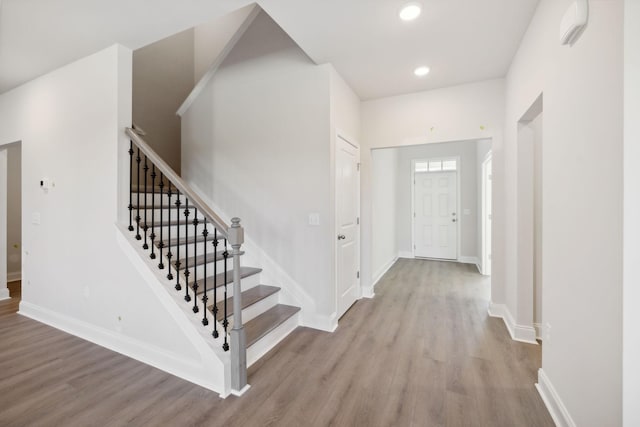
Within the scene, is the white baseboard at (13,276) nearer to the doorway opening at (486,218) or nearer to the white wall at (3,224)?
the white wall at (3,224)

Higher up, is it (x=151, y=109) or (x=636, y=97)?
(x=151, y=109)

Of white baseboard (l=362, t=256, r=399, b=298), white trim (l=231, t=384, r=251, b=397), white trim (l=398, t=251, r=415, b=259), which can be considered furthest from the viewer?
white trim (l=398, t=251, r=415, b=259)

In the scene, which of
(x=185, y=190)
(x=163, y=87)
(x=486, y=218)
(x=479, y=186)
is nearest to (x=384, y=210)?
(x=486, y=218)

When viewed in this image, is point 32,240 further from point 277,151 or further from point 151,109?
point 277,151

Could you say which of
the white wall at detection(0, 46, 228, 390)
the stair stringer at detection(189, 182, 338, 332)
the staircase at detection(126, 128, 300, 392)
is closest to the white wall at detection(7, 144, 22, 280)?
the white wall at detection(0, 46, 228, 390)

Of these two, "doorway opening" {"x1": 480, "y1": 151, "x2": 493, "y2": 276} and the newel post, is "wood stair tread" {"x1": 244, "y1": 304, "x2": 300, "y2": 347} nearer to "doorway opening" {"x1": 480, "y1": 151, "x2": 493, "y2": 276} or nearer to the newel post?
the newel post

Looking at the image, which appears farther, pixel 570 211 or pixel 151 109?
pixel 151 109

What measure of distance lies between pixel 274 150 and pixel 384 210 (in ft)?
9.95

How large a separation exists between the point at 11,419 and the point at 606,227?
3.33 metres

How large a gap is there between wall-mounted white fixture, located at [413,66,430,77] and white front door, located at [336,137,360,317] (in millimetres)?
1052

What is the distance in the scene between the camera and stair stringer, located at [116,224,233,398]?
1.98 metres

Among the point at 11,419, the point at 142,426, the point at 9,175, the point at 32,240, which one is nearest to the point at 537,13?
the point at 142,426

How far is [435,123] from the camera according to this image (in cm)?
354

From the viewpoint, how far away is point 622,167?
1116 millimetres
